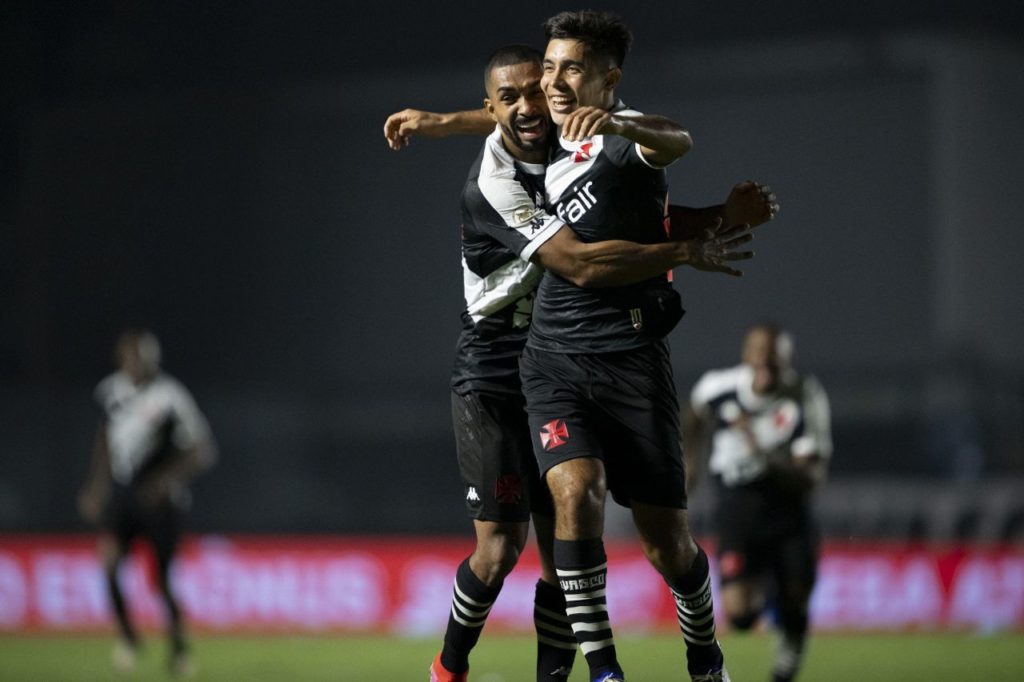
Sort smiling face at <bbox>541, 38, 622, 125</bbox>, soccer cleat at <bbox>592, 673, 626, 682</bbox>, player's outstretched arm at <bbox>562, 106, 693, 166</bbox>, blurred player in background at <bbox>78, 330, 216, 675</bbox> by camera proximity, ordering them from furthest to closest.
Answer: blurred player in background at <bbox>78, 330, 216, 675</bbox> → smiling face at <bbox>541, 38, 622, 125</bbox> → soccer cleat at <bbox>592, 673, 626, 682</bbox> → player's outstretched arm at <bbox>562, 106, 693, 166</bbox>

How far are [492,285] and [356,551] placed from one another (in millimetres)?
8777

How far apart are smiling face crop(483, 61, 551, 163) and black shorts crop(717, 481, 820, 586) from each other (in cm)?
399

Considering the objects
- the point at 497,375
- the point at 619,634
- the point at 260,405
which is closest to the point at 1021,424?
the point at 619,634

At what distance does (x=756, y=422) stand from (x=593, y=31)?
169 inches

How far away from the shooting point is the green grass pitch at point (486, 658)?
1061 cm

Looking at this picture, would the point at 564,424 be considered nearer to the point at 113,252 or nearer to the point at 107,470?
the point at 107,470

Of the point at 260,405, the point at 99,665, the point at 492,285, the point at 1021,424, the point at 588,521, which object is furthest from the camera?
the point at 260,405

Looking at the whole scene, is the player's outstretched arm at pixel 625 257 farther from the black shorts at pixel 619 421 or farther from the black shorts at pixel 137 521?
the black shorts at pixel 137 521

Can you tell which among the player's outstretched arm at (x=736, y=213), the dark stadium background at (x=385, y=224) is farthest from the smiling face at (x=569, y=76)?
the dark stadium background at (x=385, y=224)

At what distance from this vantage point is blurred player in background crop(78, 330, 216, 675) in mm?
11516

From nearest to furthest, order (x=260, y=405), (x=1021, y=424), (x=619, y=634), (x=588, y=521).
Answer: (x=588, y=521), (x=619, y=634), (x=1021, y=424), (x=260, y=405)

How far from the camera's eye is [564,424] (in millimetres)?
5594

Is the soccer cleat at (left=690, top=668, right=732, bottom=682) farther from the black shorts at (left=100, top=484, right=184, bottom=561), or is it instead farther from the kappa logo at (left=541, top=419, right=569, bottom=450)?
the black shorts at (left=100, top=484, right=184, bottom=561)

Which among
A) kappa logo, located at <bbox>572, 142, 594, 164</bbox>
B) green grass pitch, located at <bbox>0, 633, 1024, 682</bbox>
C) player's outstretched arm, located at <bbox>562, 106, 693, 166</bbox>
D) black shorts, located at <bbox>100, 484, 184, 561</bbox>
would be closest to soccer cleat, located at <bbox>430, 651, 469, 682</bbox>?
kappa logo, located at <bbox>572, 142, 594, 164</bbox>
